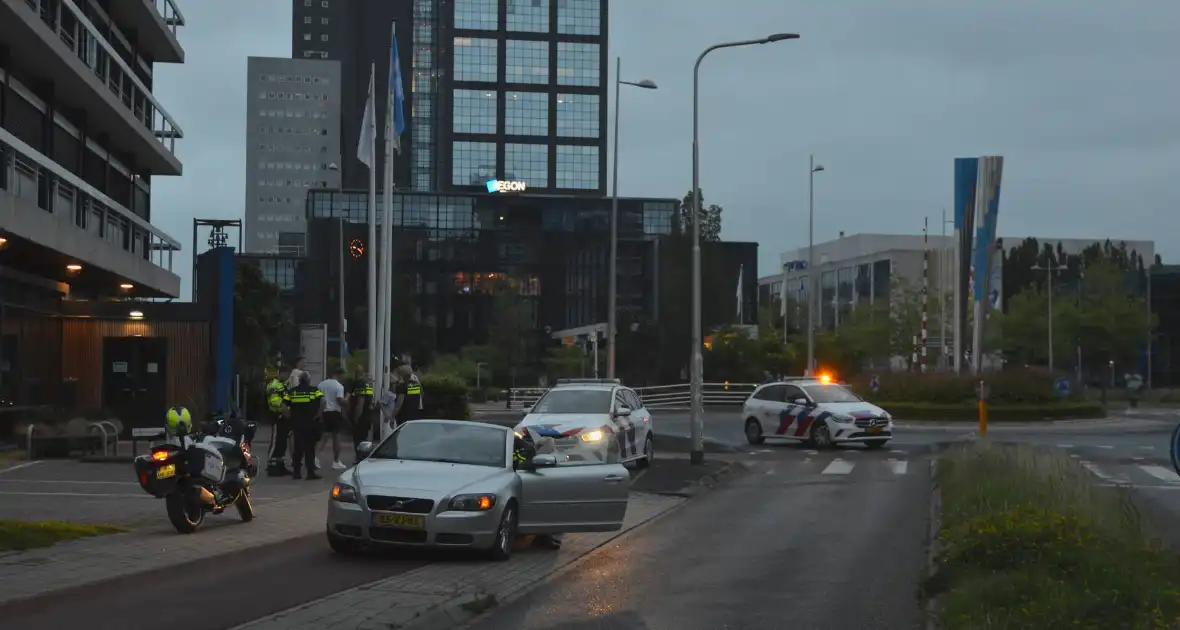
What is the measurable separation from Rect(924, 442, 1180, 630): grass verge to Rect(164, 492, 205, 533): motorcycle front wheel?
7.49m

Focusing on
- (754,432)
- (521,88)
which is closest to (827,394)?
(754,432)

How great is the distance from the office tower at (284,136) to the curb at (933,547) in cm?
14162

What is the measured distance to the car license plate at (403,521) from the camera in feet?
40.4

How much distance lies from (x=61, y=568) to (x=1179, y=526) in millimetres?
12455

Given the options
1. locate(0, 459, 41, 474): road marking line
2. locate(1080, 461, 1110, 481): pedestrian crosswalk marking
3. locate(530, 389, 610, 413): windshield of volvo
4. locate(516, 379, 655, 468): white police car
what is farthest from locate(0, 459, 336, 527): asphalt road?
locate(1080, 461, 1110, 481): pedestrian crosswalk marking

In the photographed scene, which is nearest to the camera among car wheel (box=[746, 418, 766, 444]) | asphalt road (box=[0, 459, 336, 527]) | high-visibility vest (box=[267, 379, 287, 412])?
asphalt road (box=[0, 459, 336, 527])

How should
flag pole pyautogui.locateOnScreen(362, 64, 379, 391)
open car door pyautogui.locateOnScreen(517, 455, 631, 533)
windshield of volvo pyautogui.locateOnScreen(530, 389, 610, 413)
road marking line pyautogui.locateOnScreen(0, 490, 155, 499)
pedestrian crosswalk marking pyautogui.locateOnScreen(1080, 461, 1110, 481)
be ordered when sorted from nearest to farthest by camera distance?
open car door pyautogui.locateOnScreen(517, 455, 631, 533), road marking line pyautogui.locateOnScreen(0, 490, 155, 499), windshield of volvo pyautogui.locateOnScreen(530, 389, 610, 413), pedestrian crosswalk marking pyautogui.locateOnScreen(1080, 461, 1110, 481), flag pole pyautogui.locateOnScreen(362, 64, 379, 391)

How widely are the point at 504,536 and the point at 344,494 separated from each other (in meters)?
1.55

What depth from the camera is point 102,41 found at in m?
32.6

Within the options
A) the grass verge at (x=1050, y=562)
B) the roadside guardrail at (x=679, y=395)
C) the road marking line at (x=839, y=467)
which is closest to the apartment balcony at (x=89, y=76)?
the road marking line at (x=839, y=467)

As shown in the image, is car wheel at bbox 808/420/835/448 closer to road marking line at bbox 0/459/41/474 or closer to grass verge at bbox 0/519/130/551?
road marking line at bbox 0/459/41/474

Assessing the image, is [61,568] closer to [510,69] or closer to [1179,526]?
[1179,526]

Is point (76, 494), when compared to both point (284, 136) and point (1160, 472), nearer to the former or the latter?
point (1160, 472)

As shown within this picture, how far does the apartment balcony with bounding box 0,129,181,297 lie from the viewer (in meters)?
22.6
